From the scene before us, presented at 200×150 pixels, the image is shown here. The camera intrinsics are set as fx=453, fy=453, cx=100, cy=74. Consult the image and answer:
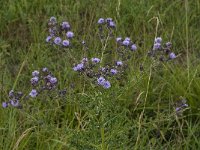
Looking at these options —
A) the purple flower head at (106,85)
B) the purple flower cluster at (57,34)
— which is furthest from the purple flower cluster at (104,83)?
the purple flower cluster at (57,34)

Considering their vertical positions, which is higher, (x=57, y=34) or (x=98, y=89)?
(x=57, y=34)

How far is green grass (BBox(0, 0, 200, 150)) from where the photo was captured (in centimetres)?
221

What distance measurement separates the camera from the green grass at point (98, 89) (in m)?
2.21

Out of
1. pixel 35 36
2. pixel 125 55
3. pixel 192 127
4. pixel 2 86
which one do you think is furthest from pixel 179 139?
pixel 35 36

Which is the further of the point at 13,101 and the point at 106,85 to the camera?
the point at 13,101

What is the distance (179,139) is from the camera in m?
2.70

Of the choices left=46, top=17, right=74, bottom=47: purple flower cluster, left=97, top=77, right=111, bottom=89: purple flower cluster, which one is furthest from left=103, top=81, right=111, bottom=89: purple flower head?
left=46, top=17, right=74, bottom=47: purple flower cluster

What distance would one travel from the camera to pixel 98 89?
214 cm

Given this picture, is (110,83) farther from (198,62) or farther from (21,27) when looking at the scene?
(21,27)

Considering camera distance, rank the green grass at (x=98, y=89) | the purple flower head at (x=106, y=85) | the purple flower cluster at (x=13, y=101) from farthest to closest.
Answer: the purple flower cluster at (x=13, y=101), the green grass at (x=98, y=89), the purple flower head at (x=106, y=85)

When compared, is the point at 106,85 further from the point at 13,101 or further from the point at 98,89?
the point at 13,101

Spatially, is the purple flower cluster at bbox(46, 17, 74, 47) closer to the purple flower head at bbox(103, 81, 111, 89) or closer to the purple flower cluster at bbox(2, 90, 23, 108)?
the purple flower cluster at bbox(2, 90, 23, 108)

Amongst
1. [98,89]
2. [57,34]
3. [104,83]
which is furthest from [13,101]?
[104,83]

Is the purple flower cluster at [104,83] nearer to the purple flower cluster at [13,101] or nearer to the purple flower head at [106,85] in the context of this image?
the purple flower head at [106,85]
